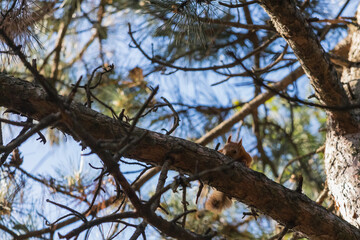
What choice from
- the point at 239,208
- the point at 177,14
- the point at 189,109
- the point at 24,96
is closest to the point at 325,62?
the point at 177,14

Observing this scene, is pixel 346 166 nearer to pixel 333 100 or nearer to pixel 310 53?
pixel 333 100

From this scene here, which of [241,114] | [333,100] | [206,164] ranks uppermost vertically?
[241,114]

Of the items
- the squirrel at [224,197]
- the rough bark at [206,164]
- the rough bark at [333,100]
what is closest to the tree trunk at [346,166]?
the rough bark at [333,100]

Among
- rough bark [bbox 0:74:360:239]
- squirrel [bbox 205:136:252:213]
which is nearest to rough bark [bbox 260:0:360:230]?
rough bark [bbox 0:74:360:239]

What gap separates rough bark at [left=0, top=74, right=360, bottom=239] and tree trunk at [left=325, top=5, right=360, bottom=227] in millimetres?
207

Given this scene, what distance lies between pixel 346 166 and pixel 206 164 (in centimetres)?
78

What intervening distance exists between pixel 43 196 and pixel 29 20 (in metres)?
1.05

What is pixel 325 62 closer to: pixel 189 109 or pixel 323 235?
pixel 323 235

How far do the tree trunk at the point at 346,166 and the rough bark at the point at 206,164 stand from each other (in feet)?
0.68

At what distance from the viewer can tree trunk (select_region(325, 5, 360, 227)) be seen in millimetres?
1693

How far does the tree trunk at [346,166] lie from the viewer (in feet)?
5.56

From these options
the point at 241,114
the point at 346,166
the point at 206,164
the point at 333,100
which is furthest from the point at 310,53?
the point at 241,114

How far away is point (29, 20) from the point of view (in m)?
1.59

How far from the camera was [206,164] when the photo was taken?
4.31 ft
